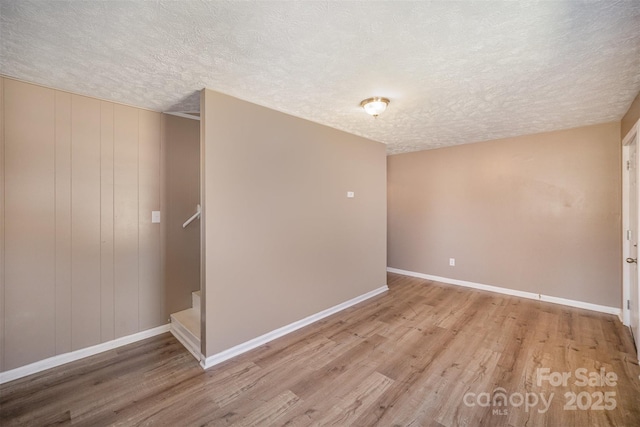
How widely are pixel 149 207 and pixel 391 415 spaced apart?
9.81ft

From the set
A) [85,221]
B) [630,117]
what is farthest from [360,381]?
[630,117]

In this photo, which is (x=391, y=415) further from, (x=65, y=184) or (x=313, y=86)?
(x=65, y=184)

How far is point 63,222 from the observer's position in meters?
2.31

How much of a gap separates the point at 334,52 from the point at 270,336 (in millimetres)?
2694

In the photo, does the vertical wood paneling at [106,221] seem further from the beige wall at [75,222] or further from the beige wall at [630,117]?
the beige wall at [630,117]

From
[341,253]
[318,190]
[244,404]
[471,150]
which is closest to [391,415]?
[244,404]

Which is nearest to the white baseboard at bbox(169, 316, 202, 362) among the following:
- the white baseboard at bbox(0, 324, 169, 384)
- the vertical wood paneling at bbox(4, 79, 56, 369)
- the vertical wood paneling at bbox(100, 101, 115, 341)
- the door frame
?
the white baseboard at bbox(0, 324, 169, 384)

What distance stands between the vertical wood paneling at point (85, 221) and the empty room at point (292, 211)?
0.02 meters

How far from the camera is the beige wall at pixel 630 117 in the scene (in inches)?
95.2

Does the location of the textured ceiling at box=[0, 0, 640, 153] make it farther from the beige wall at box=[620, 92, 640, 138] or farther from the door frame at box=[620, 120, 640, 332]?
the door frame at box=[620, 120, 640, 332]

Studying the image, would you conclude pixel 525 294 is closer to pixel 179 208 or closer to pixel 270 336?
pixel 270 336

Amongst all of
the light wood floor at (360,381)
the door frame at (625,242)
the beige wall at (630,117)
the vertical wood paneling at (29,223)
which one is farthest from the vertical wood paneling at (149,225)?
the door frame at (625,242)

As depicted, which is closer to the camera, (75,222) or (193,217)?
(75,222)

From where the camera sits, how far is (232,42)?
1.62 meters
